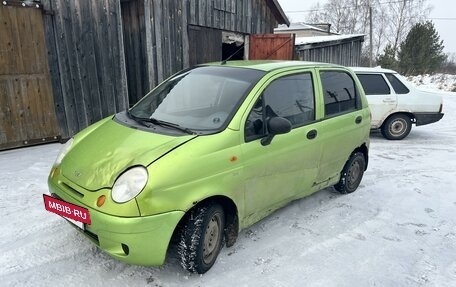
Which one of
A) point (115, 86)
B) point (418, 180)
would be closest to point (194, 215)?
point (418, 180)

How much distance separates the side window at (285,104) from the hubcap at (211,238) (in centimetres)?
77

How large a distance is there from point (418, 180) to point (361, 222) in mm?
2097

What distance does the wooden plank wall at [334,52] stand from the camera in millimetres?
13234

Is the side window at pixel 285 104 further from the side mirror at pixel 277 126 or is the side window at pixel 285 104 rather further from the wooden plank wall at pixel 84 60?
the wooden plank wall at pixel 84 60

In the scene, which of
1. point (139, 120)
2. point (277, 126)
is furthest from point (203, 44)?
point (277, 126)

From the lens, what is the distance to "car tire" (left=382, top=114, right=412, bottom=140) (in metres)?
8.38

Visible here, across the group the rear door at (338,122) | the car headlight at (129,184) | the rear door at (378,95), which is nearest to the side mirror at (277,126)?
the rear door at (338,122)

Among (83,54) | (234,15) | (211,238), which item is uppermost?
(234,15)

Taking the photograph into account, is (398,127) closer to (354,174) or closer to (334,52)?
(354,174)

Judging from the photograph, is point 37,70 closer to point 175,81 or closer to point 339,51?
point 175,81

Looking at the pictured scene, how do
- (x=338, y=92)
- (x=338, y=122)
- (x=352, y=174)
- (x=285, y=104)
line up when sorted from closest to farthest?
(x=285, y=104) < (x=338, y=122) < (x=338, y=92) < (x=352, y=174)

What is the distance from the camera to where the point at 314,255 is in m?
3.25

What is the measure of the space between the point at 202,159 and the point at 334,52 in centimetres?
1413

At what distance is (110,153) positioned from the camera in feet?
9.07
